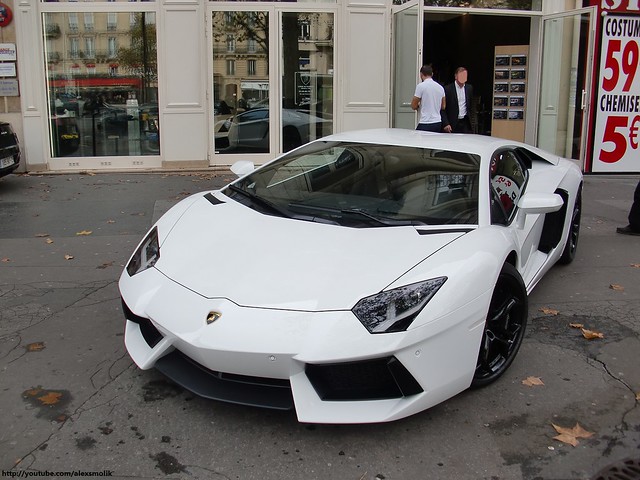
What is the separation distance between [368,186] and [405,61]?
786 centimetres

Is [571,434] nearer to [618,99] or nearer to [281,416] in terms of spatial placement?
[281,416]

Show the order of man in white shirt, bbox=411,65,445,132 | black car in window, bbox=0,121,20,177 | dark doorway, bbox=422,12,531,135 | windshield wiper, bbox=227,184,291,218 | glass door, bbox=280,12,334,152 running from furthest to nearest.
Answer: dark doorway, bbox=422,12,531,135 < glass door, bbox=280,12,334,152 < man in white shirt, bbox=411,65,445,132 < black car in window, bbox=0,121,20,177 < windshield wiper, bbox=227,184,291,218

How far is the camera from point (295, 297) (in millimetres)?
3150

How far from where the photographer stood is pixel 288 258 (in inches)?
136

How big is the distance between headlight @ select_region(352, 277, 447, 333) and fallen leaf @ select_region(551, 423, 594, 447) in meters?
0.96

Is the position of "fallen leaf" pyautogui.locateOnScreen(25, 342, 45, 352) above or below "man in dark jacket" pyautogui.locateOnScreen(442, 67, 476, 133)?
below

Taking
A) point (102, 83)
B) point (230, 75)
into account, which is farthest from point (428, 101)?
point (102, 83)

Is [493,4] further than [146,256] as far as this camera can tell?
Yes

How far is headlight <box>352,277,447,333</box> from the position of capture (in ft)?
9.85

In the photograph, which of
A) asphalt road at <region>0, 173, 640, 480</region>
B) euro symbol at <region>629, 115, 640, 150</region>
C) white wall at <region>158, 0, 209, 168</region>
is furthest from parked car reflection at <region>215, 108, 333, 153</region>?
asphalt road at <region>0, 173, 640, 480</region>

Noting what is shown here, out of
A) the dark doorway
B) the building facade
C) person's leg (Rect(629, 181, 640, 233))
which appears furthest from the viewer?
the dark doorway

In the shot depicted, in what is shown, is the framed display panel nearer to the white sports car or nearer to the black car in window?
the black car in window

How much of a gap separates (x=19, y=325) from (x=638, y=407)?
3.95m

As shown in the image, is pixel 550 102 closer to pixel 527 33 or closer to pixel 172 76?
pixel 527 33
